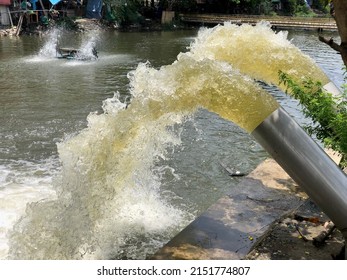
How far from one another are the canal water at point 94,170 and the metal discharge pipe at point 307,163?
1.29 metres

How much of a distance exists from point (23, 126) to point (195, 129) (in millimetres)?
4471

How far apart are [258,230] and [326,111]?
1589 millimetres

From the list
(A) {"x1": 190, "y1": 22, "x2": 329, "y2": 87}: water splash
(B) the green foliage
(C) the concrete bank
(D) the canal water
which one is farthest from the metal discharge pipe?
(A) {"x1": 190, "y1": 22, "x2": 329, "y2": 87}: water splash

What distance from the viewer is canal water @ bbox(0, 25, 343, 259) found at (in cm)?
470

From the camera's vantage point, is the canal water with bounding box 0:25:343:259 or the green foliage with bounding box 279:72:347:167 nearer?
the green foliage with bounding box 279:72:347:167

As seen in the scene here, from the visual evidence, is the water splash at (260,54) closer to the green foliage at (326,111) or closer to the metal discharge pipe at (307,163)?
the green foliage at (326,111)

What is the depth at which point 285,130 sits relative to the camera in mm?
3814

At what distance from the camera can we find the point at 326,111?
4.48 meters

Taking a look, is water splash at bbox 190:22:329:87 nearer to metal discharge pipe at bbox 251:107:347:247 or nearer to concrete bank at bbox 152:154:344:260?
metal discharge pipe at bbox 251:107:347:247

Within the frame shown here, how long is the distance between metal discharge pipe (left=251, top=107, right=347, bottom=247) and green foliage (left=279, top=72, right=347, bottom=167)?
0.58 metres

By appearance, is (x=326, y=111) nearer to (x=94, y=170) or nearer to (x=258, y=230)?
(x=258, y=230)

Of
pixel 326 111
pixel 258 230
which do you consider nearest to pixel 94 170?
pixel 258 230
